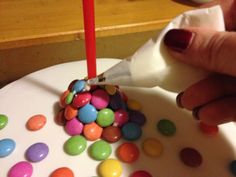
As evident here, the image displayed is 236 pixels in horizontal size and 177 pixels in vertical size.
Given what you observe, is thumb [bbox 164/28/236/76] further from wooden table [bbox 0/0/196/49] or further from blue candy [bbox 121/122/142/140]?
wooden table [bbox 0/0/196/49]

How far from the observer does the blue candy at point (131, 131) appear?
33 cm

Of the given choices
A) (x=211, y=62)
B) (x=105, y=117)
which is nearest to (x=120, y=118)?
(x=105, y=117)

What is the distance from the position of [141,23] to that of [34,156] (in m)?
0.27

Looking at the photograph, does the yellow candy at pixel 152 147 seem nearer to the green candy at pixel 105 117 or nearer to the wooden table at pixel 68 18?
the green candy at pixel 105 117

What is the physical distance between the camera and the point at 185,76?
28 centimetres

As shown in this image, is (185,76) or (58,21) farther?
(58,21)

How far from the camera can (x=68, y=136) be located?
331 millimetres

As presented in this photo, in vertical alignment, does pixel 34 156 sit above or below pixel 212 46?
below

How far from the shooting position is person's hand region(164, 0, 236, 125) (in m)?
0.25

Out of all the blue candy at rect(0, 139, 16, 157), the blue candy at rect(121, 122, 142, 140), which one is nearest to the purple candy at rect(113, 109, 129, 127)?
the blue candy at rect(121, 122, 142, 140)

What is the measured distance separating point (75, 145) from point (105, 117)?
42mm

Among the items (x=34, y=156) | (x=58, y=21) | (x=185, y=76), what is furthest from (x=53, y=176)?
(x=58, y=21)

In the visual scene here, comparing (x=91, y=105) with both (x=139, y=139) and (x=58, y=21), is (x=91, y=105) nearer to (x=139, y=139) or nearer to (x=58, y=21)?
(x=139, y=139)

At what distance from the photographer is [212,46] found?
25 centimetres
